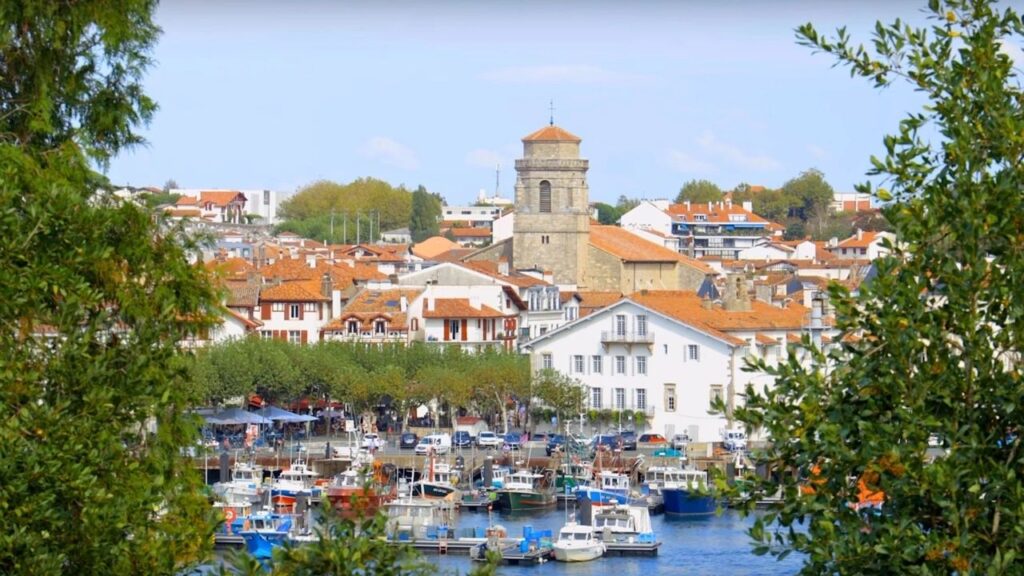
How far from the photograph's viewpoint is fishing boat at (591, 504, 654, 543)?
2770 cm

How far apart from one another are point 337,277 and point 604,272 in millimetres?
9928

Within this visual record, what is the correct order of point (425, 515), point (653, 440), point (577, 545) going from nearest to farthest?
1. point (577, 545)
2. point (425, 515)
3. point (653, 440)

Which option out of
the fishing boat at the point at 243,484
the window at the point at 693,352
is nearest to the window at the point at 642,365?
the window at the point at 693,352

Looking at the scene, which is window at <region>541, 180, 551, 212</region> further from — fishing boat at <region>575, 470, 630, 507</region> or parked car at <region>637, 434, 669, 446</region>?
fishing boat at <region>575, 470, 630, 507</region>

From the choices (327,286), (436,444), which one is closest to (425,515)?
(436,444)

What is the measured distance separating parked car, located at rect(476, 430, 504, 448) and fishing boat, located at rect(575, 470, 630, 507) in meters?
4.12

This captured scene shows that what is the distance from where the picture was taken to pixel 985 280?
6.31 m

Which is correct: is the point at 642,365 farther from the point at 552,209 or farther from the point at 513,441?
the point at 552,209

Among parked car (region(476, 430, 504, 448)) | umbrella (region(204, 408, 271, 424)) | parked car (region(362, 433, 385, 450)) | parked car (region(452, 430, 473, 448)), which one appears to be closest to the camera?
parked car (region(362, 433, 385, 450))

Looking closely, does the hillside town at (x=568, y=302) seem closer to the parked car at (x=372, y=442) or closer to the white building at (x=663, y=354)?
the white building at (x=663, y=354)

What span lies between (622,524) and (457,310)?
53.5 ft

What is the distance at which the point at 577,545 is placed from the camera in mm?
26594

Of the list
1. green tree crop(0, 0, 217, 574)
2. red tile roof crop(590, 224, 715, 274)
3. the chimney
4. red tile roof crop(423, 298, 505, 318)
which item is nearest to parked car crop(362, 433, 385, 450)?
red tile roof crop(423, 298, 505, 318)

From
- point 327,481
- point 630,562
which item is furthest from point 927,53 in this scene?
point 327,481
